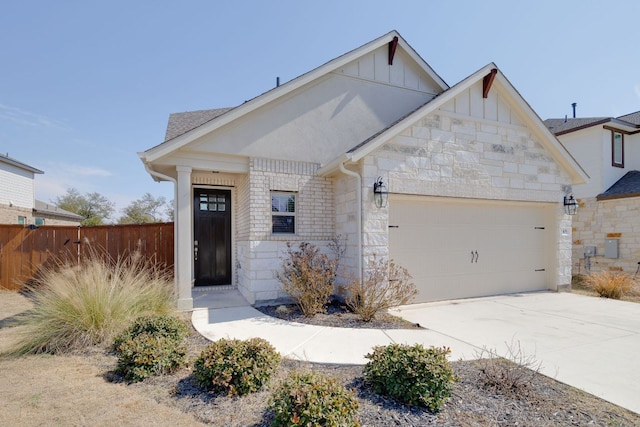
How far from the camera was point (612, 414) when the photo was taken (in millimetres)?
2746

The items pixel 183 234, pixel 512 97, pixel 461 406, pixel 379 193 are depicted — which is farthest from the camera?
pixel 512 97

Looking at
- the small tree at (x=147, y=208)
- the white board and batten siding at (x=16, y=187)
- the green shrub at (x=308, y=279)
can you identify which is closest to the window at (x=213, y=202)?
the green shrub at (x=308, y=279)

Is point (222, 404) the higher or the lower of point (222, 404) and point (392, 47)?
the lower

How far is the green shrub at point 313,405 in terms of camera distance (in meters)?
2.26

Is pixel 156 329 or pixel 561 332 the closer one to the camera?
pixel 156 329

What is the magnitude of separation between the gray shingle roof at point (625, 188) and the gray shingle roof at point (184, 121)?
13.9 metres

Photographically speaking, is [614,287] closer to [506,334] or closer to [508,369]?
[506,334]

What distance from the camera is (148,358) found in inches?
138

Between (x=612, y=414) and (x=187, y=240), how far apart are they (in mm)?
6800

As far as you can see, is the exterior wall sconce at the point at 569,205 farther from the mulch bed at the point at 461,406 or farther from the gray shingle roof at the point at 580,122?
the mulch bed at the point at 461,406

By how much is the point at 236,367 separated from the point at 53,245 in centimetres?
945

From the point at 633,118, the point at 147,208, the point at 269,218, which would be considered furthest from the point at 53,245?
the point at 147,208

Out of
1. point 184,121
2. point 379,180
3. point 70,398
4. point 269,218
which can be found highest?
point 184,121

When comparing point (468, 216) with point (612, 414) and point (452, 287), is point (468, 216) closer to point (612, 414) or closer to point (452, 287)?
point (452, 287)
